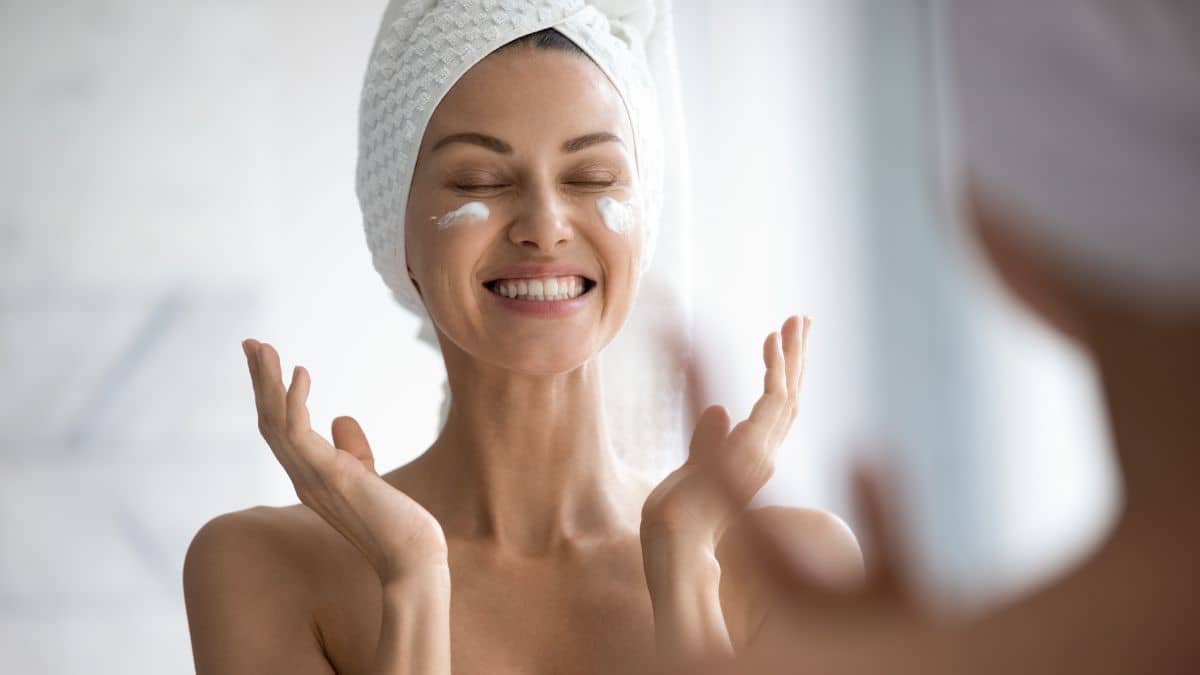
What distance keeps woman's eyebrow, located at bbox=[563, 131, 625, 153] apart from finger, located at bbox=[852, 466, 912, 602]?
98 cm

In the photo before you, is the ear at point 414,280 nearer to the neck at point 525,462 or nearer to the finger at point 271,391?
the neck at point 525,462

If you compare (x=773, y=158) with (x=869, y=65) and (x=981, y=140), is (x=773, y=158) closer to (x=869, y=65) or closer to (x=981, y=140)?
(x=869, y=65)

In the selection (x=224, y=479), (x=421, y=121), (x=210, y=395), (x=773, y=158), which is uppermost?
(x=773, y=158)

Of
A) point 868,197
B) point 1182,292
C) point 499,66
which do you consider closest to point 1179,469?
point 1182,292

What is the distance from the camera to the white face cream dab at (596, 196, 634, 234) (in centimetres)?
138

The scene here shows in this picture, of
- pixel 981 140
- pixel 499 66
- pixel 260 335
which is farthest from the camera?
pixel 260 335

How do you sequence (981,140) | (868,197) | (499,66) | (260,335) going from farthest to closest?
(260,335) < (868,197) < (499,66) < (981,140)

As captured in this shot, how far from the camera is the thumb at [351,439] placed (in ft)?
4.63

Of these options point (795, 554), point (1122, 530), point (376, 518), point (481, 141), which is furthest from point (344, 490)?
point (1122, 530)

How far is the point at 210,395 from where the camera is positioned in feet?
9.58

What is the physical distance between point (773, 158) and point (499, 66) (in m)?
1.16

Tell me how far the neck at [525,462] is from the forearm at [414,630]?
25 cm

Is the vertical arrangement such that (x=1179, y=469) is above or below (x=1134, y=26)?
below

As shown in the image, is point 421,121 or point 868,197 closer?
point 421,121
